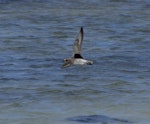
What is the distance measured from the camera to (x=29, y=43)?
79.1 feet

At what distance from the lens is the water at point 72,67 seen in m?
16.4

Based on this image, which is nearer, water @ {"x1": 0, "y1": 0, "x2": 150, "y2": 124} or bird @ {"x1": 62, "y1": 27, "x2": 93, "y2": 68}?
water @ {"x1": 0, "y1": 0, "x2": 150, "y2": 124}

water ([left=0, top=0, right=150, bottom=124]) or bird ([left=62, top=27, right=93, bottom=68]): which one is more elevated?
A: bird ([left=62, top=27, right=93, bottom=68])

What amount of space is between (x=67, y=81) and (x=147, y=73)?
6.52 ft

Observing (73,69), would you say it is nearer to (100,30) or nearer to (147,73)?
(147,73)

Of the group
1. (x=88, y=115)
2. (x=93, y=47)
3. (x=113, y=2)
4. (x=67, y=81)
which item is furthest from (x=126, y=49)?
(x=113, y=2)

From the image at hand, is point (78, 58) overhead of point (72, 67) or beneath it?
overhead

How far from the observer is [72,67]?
21.0 m

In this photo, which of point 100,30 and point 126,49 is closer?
point 126,49

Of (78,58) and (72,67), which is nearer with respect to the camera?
(78,58)

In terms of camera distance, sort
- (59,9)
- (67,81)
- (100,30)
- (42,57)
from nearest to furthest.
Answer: (67,81)
(42,57)
(100,30)
(59,9)

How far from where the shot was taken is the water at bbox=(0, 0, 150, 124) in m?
16.4

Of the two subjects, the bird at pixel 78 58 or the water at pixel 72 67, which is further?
the bird at pixel 78 58

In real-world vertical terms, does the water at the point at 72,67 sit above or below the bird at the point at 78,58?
below
